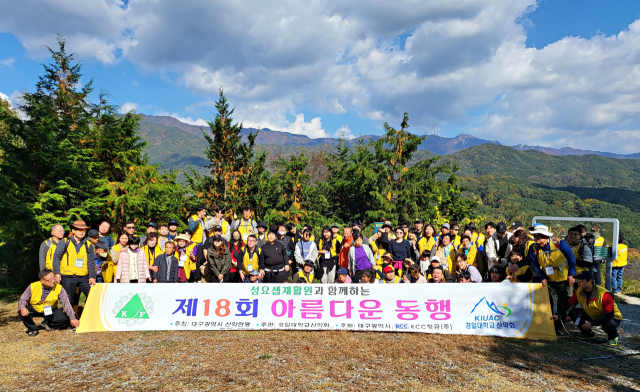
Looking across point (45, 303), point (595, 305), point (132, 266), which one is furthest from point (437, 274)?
point (45, 303)

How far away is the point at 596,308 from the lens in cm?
576

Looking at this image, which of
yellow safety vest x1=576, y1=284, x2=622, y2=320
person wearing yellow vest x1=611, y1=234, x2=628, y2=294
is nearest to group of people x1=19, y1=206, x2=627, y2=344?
yellow safety vest x1=576, y1=284, x2=622, y2=320

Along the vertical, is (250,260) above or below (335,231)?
below

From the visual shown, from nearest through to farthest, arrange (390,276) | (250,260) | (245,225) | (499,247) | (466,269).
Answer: (390,276)
(466,269)
(250,260)
(499,247)
(245,225)

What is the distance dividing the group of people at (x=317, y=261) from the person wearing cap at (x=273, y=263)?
0.07 ft

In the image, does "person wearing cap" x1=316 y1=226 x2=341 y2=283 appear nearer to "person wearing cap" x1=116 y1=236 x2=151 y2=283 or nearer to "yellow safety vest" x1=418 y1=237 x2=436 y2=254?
"yellow safety vest" x1=418 y1=237 x2=436 y2=254

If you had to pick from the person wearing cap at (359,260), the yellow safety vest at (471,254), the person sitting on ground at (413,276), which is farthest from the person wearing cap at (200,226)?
the yellow safety vest at (471,254)

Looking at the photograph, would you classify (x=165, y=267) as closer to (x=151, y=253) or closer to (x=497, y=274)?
(x=151, y=253)

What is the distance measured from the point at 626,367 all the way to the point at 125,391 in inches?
265

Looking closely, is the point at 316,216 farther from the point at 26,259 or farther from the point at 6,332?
the point at 6,332

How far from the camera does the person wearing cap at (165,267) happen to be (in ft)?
22.5

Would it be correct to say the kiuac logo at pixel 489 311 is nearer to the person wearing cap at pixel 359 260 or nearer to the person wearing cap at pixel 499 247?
the person wearing cap at pixel 499 247

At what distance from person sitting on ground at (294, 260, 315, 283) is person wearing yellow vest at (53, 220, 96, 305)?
396 cm

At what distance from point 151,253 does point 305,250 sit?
3.23 metres
